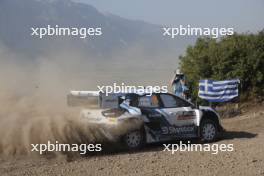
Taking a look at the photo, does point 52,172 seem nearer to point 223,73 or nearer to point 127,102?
point 127,102

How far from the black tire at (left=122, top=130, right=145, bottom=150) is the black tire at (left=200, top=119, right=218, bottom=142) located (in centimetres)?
184

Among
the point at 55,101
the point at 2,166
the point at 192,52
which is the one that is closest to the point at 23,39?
the point at 192,52

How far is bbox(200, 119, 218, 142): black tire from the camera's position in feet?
44.5

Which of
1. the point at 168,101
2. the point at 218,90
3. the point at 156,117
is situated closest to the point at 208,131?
the point at 168,101

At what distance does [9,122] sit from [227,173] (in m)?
4.60

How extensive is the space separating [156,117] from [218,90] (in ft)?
26.9

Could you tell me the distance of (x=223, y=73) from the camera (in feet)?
71.8

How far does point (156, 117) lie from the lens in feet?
41.8

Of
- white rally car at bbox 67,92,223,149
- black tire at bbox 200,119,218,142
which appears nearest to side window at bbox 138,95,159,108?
white rally car at bbox 67,92,223,149
